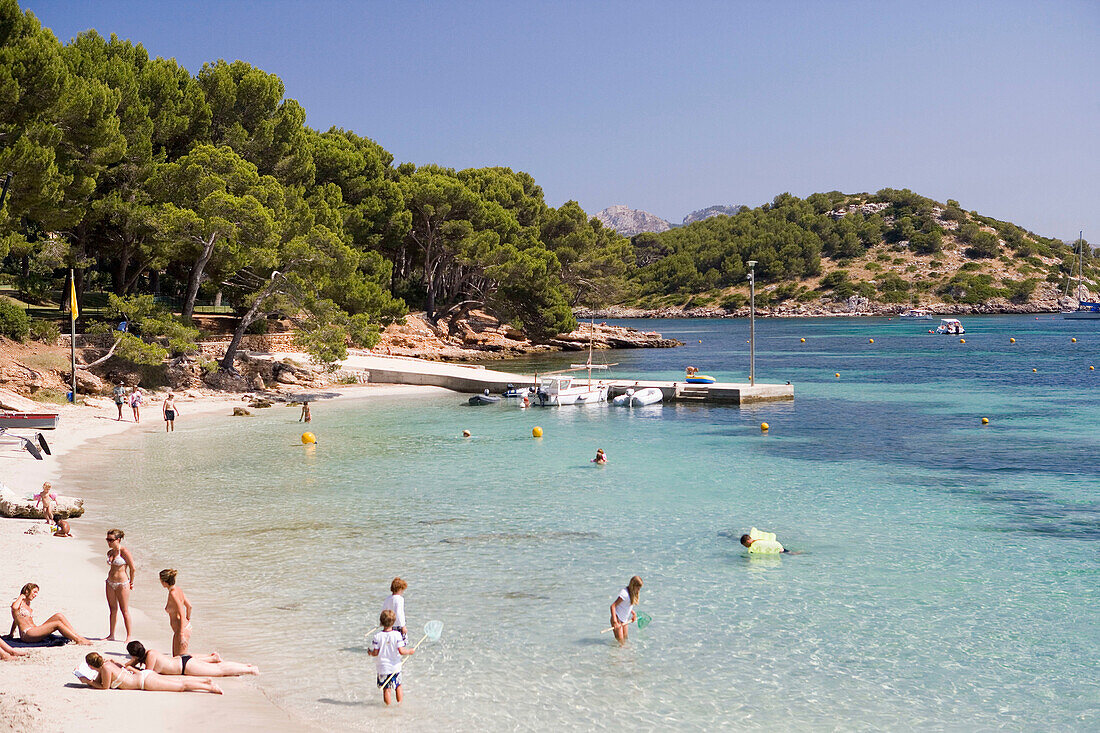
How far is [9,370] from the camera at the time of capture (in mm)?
35906

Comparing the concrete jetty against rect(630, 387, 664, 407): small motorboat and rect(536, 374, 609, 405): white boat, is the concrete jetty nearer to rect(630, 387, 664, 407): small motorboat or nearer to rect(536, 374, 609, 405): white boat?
rect(630, 387, 664, 407): small motorboat

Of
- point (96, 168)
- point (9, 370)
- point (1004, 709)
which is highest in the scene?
point (96, 168)

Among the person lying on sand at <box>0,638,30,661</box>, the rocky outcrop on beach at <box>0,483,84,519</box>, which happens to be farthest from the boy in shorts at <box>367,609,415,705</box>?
the rocky outcrop on beach at <box>0,483,84,519</box>

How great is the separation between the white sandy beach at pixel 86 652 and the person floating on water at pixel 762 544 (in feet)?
→ 32.5

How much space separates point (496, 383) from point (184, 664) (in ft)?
123

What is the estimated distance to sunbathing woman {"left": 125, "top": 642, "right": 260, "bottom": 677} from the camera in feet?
35.8

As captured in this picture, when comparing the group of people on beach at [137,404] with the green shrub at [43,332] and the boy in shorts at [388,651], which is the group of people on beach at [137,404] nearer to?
the green shrub at [43,332]

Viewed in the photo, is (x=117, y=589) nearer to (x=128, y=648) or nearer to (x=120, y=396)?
(x=128, y=648)

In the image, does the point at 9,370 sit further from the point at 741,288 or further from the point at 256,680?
the point at 741,288

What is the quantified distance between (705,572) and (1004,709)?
20.2 ft

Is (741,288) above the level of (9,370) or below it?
above

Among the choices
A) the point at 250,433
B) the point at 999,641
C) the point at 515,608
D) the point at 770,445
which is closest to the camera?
the point at 999,641

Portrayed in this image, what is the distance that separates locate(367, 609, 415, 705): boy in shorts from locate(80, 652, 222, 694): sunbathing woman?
1.93 m

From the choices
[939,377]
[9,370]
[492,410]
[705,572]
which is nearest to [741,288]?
[939,377]
